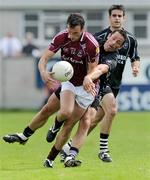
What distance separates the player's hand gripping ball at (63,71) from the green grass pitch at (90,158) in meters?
1.29

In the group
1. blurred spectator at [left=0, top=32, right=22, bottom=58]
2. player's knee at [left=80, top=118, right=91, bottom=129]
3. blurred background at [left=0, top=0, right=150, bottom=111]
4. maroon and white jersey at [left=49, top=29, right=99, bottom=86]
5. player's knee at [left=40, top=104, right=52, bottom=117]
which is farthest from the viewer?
blurred background at [left=0, top=0, right=150, bottom=111]

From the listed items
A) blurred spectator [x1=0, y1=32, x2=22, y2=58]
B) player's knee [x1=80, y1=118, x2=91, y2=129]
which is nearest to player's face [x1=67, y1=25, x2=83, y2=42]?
player's knee [x1=80, y1=118, x2=91, y2=129]

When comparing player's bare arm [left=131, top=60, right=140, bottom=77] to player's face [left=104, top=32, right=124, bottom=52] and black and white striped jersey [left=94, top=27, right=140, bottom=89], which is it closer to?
black and white striped jersey [left=94, top=27, right=140, bottom=89]

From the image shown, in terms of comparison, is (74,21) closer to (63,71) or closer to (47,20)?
(63,71)

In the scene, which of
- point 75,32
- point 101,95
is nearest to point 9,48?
point 101,95

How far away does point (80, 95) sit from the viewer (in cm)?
1360

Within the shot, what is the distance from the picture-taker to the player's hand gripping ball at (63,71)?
42.8ft

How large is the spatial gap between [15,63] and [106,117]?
1613cm

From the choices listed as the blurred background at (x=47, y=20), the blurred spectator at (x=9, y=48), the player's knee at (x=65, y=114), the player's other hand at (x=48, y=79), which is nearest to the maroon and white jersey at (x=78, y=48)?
the player's other hand at (x=48, y=79)

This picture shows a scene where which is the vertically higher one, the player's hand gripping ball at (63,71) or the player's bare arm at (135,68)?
the player's hand gripping ball at (63,71)

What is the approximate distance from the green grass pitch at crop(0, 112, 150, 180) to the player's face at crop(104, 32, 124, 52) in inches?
70.5

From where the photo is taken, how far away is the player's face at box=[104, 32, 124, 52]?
1412 cm

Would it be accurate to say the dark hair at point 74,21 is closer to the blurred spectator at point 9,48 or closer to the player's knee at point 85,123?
the player's knee at point 85,123

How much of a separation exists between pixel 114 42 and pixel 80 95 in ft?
3.95
